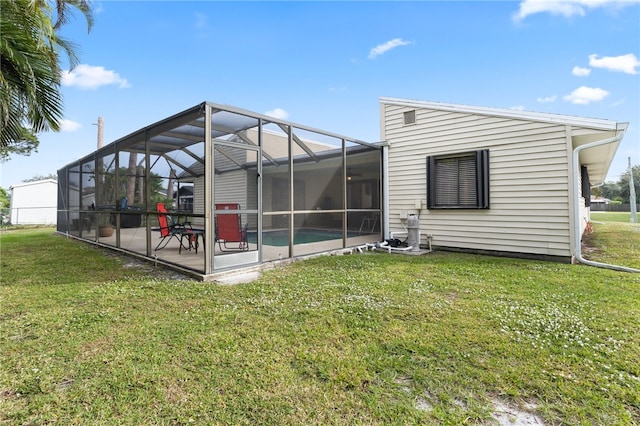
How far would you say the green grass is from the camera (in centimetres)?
171

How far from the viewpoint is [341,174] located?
22.4ft

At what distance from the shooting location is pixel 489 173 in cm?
634

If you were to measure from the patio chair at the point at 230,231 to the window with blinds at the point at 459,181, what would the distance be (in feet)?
14.3

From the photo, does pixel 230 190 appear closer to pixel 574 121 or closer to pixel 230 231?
pixel 230 231

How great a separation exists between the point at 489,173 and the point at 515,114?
1208 millimetres

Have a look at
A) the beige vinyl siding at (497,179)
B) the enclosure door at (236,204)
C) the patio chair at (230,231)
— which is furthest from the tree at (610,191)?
the patio chair at (230,231)

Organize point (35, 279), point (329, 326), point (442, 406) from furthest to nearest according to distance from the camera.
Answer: point (35, 279) → point (329, 326) → point (442, 406)

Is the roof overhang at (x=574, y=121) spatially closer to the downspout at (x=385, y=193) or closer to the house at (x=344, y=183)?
the house at (x=344, y=183)

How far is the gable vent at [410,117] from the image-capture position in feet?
24.0

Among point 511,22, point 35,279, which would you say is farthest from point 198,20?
point 511,22

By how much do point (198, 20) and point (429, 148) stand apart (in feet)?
23.0

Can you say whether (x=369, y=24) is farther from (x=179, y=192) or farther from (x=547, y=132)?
(x=179, y=192)

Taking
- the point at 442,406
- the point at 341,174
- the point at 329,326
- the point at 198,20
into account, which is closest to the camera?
the point at 442,406

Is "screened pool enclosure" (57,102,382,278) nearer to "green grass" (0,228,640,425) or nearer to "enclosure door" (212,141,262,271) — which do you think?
"enclosure door" (212,141,262,271)
